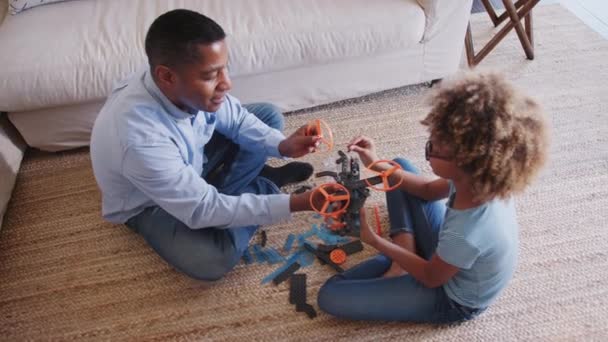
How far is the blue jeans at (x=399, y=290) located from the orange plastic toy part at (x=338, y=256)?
3.8 inches

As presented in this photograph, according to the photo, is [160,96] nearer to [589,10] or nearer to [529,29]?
[529,29]

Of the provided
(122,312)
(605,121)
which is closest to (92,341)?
(122,312)

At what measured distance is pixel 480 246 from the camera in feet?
3.18

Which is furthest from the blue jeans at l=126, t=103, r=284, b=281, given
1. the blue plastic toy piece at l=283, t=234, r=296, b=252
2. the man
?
the blue plastic toy piece at l=283, t=234, r=296, b=252

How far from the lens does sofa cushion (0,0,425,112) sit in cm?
149

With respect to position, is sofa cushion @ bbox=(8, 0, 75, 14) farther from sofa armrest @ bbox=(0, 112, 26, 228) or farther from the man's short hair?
the man's short hair

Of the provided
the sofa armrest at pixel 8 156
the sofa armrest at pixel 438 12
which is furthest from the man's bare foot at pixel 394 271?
the sofa armrest at pixel 8 156

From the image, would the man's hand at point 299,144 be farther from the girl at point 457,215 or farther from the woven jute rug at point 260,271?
the woven jute rug at point 260,271

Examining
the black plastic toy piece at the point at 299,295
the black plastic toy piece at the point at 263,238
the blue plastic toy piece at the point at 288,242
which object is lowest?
the black plastic toy piece at the point at 299,295

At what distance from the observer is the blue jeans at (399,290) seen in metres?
1.14

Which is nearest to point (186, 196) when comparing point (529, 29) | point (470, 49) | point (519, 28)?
point (470, 49)

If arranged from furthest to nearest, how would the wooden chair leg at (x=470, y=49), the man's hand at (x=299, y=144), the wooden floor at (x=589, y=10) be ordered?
the wooden floor at (x=589, y=10)
the wooden chair leg at (x=470, y=49)
the man's hand at (x=299, y=144)

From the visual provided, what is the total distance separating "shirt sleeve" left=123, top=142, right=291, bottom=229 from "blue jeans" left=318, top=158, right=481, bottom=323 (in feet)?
0.79

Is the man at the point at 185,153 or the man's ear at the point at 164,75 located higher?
the man's ear at the point at 164,75
